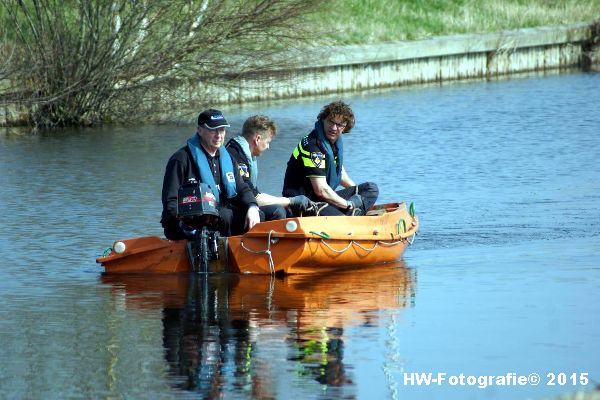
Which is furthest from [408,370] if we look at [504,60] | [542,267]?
[504,60]

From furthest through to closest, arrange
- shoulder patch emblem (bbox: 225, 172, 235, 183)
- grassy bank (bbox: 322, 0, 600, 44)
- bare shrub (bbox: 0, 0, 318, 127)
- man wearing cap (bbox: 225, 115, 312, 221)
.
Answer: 1. grassy bank (bbox: 322, 0, 600, 44)
2. bare shrub (bbox: 0, 0, 318, 127)
3. man wearing cap (bbox: 225, 115, 312, 221)
4. shoulder patch emblem (bbox: 225, 172, 235, 183)

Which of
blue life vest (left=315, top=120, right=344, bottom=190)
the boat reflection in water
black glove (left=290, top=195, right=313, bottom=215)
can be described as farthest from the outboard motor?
blue life vest (left=315, top=120, right=344, bottom=190)

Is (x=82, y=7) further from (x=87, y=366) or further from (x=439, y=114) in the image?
(x=87, y=366)

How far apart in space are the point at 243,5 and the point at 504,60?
11.9 meters

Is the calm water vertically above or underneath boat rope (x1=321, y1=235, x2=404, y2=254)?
underneath

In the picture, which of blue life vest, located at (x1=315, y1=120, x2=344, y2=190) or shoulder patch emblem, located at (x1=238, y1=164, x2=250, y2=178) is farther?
blue life vest, located at (x1=315, y1=120, x2=344, y2=190)

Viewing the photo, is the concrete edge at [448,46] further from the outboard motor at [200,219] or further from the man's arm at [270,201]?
the outboard motor at [200,219]

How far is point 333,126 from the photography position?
36.8ft

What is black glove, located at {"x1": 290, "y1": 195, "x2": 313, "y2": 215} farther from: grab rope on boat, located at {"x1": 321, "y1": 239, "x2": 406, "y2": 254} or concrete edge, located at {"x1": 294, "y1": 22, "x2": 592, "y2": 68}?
concrete edge, located at {"x1": 294, "y1": 22, "x2": 592, "y2": 68}

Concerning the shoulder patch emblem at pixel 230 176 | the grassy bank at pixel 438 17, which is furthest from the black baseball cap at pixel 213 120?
the grassy bank at pixel 438 17

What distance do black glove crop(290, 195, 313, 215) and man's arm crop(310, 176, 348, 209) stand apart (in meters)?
0.13

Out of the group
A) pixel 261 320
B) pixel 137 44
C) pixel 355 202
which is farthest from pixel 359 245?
pixel 137 44

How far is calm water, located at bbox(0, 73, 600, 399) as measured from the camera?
25.1 ft

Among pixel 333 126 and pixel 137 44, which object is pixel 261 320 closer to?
pixel 333 126
